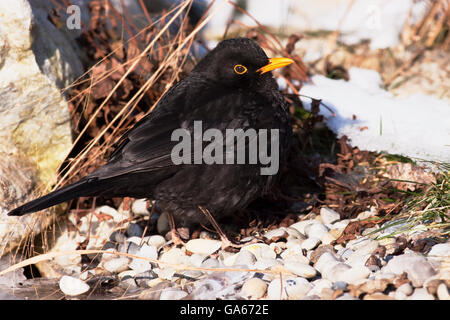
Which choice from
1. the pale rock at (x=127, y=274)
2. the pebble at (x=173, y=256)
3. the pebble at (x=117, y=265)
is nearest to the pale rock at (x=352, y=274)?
the pebble at (x=173, y=256)

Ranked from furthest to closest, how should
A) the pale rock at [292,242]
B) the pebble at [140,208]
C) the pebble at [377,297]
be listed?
the pebble at [140,208] < the pale rock at [292,242] < the pebble at [377,297]

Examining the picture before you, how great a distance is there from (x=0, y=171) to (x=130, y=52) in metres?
1.56

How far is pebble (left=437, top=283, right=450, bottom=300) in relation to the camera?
2961mm

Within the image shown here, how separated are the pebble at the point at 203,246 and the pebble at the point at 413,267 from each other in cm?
148

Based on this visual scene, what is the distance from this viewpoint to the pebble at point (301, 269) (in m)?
3.55

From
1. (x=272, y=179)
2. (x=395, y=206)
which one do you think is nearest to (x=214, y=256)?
(x=272, y=179)

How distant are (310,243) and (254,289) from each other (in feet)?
2.90

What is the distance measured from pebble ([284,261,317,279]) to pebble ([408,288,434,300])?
659mm

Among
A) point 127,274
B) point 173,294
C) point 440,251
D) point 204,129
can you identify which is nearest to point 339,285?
point 440,251

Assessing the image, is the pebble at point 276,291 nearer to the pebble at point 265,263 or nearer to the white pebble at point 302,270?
the white pebble at point 302,270

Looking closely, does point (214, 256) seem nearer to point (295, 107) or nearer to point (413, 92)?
point (295, 107)

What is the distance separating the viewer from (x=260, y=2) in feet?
27.0

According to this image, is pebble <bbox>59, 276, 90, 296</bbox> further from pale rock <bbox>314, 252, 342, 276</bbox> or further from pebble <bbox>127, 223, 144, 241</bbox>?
pale rock <bbox>314, 252, 342, 276</bbox>

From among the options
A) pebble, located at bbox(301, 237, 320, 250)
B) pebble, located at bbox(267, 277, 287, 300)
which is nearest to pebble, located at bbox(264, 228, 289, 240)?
pebble, located at bbox(301, 237, 320, 250)
